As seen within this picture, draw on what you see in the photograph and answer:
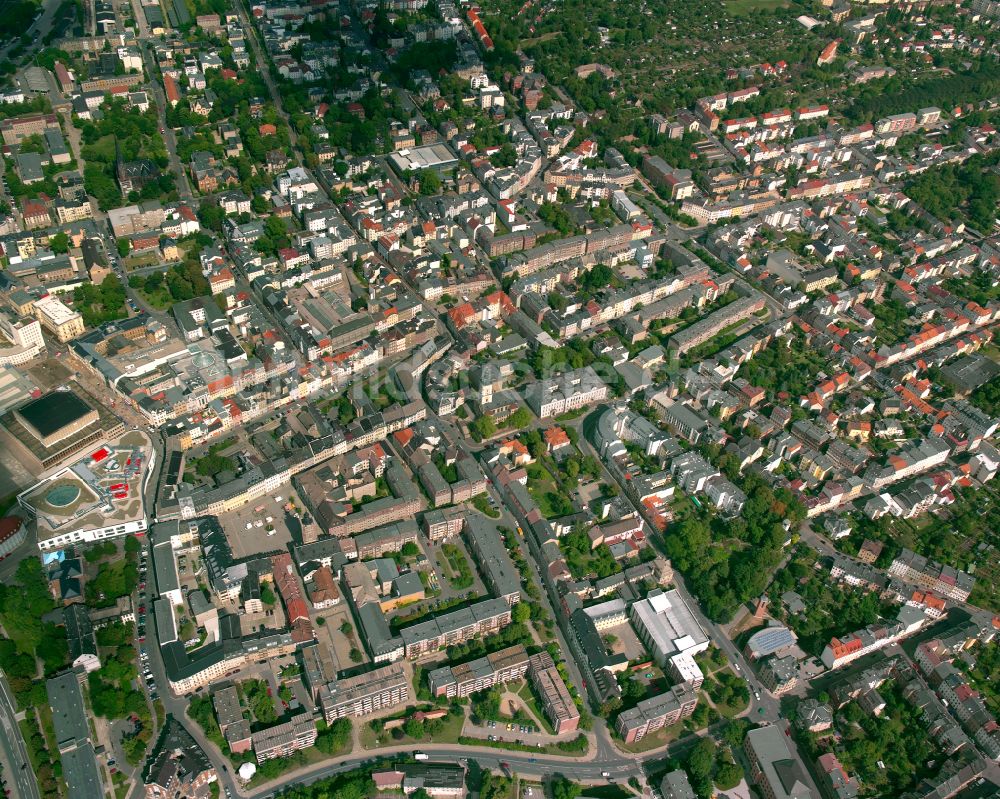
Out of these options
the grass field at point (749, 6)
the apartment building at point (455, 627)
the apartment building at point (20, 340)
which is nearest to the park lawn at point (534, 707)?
the apartment building at point (455, 627)

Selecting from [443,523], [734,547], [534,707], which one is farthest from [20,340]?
[734,547]

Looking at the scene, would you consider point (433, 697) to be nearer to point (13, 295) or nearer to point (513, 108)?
point (13, 295)

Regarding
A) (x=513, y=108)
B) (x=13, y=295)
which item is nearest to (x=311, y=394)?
(x=13, y=295)

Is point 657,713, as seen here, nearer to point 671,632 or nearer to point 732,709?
point 732,709

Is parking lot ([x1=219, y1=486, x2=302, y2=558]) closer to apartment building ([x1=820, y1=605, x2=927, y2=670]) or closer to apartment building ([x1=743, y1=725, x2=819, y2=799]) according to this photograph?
apartment building ([x1=743, y1=725, x2=819, y2=799])

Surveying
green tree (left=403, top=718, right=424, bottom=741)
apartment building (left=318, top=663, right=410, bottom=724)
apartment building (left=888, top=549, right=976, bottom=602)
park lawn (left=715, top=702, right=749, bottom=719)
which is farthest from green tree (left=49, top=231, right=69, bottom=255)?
apartment building (left=888, top=549, right=976, bottom=602)

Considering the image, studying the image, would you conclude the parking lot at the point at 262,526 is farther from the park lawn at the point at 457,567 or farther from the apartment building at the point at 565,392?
the apartment building at the point at 565,392
